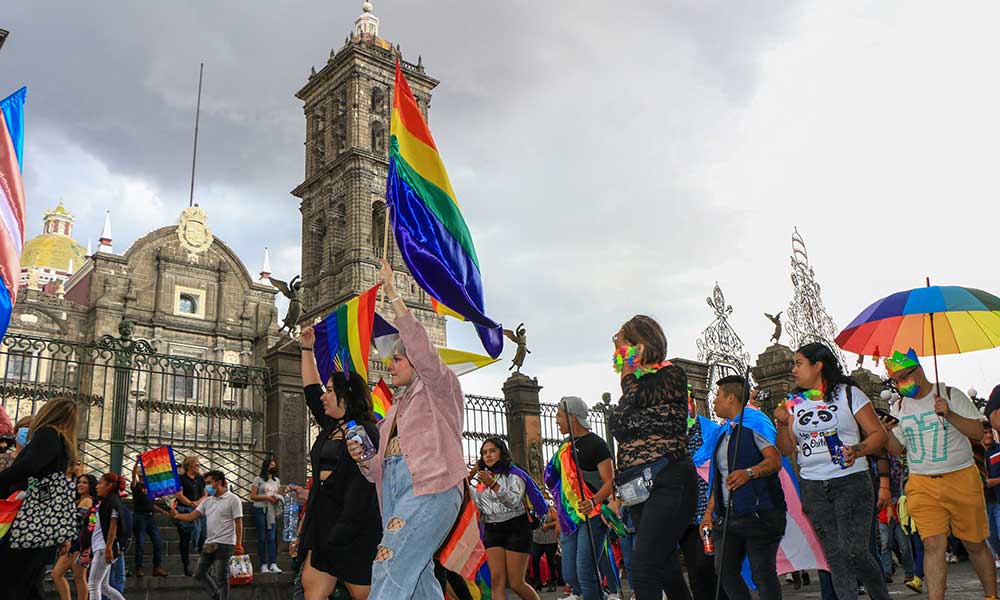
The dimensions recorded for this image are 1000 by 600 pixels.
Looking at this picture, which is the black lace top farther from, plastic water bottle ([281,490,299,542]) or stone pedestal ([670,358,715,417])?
stone pedestal ([670,358,715,417])

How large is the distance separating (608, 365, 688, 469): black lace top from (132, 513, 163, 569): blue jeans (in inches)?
318

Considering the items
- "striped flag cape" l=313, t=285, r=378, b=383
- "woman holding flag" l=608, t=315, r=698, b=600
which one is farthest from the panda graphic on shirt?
"striped flag cape" l=313, t=285, r=378, b=383

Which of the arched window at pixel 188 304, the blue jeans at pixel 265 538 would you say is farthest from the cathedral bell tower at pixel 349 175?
the blue jeans at pixel 265 538

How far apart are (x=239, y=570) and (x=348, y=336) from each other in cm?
328

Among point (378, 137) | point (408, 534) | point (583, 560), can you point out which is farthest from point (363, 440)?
point (378, 137)

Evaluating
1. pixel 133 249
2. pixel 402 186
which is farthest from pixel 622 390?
pixel 133 249

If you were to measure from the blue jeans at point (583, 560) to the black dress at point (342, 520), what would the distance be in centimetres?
212

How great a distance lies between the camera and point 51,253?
7081 cm

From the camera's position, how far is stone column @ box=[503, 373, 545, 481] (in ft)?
51.2

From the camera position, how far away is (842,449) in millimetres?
5496

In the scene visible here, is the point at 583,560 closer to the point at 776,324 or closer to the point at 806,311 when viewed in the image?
the point at 776,324

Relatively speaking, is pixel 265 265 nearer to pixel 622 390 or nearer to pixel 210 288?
pixel 210 288

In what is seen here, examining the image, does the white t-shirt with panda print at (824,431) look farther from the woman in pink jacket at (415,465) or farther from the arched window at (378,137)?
the arched window at (378,137)

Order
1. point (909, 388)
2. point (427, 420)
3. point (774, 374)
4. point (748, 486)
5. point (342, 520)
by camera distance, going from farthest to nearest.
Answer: point (774, 374), point (909, 388), point (748, 486), point (342, 520), point (427, 420)
